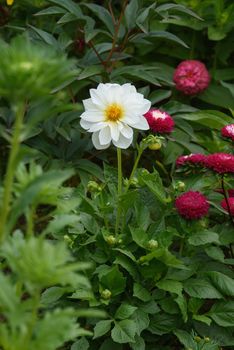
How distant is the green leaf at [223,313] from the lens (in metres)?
2.01

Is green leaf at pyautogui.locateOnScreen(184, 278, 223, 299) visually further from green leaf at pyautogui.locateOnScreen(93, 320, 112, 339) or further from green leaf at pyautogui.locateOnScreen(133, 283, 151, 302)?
green leaf at pyautogui.locateOnScreen(93, 320, 112, 339)

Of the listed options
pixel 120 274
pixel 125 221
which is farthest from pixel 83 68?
pixel 120 274

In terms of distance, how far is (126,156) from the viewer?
3016mm

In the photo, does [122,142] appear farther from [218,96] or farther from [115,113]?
[218,96]

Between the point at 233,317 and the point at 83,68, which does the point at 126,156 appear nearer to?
the point at 83,68

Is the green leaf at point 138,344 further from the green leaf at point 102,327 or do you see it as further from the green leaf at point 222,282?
the green leaf at point 222,282

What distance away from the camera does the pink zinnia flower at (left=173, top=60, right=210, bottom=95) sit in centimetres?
304

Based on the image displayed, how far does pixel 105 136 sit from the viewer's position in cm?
197

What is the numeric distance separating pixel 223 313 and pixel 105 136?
22.5 inches

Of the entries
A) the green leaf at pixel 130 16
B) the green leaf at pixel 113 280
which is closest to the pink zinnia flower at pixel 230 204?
the green leaf at pixel 113 280

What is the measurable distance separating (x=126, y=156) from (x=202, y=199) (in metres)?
1.08

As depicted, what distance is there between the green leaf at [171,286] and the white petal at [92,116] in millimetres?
451

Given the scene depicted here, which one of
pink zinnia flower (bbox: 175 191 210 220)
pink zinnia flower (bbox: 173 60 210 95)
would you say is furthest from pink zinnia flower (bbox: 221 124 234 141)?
pink zinnia flower (bbox: 173 60 210 95)

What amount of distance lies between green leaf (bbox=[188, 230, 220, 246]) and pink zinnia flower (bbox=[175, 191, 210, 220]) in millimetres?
52
